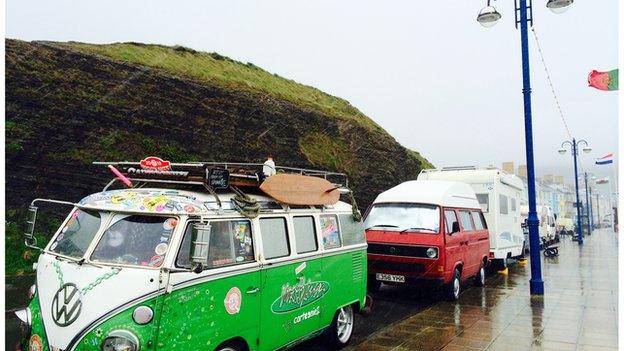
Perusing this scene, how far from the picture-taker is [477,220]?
14.0 m

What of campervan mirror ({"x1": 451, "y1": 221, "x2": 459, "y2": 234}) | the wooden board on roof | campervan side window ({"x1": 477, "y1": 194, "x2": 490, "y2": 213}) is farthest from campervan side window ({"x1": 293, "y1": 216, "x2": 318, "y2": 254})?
campervan side window ({"x1": 477, "y1": 194, "x2": 490, "y2": 213})

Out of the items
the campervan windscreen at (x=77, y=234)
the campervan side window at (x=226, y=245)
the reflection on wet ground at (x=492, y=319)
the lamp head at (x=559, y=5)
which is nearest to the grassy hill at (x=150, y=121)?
Result: the reflection on wet ground at (x=492, y=319)

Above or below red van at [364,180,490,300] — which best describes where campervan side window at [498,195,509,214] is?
above

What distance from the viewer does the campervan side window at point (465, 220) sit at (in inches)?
489

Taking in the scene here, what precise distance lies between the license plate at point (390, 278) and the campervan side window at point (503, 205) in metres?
6.60

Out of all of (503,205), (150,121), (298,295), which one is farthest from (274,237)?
(150,121)

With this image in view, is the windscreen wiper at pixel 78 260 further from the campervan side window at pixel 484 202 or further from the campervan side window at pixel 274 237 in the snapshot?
the campervan side window at pixel 484 202

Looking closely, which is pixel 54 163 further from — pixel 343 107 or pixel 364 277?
pixel 343 107

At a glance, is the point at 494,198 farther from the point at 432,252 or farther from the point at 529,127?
the point at 432,252

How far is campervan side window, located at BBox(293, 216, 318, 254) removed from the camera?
667 centimetres

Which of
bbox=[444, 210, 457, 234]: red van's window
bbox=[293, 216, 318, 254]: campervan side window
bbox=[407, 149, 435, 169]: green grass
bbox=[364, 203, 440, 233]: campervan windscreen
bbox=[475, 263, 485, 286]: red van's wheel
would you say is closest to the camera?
bbox=[293, 216, 318, 254]: campervan side window

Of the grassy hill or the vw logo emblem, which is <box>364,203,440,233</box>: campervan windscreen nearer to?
the vw logo emblem

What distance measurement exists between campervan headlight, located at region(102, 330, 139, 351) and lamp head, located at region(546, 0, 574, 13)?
→ 409 inches

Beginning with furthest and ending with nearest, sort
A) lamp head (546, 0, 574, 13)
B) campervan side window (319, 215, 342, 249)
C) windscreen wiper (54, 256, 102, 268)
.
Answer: lamp head (546, 0, 574, 13) < campervan side window (319, 215, 342, 249) < windscreen wiper (54, 256, 102, 268)
